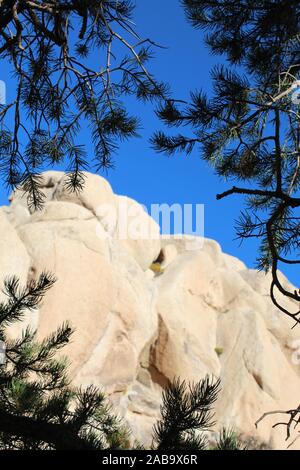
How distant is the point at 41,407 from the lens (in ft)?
6.15

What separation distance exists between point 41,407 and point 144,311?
21.5ft

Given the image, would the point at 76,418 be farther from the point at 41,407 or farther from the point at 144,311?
the point at 144,311

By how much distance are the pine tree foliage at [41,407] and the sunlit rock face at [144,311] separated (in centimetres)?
464

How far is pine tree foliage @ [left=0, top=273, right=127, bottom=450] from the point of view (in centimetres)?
140

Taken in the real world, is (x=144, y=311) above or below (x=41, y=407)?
above

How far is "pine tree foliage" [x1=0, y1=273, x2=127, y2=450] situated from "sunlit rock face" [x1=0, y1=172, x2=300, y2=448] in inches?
183

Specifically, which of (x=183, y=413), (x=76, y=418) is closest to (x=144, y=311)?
(x=76, y=418)

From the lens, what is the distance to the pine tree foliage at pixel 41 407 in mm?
1397

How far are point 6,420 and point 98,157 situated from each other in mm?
1370

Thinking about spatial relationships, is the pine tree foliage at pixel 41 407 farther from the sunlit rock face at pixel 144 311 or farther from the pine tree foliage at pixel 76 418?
the sunlit rock face at pixel 144 311

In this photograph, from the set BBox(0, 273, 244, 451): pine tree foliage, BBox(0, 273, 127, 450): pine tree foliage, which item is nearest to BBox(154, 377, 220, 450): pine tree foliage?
BBox(0, 273, 244, 451): pine tree foliage

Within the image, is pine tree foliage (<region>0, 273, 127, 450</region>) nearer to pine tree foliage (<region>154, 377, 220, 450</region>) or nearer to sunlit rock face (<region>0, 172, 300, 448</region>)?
pine tree foliage (<region>154, 377, 220, 450</region>)

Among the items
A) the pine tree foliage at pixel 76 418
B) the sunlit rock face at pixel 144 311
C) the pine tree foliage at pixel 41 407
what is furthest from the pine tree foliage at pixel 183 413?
the sunlit rock face at pixel 144 311

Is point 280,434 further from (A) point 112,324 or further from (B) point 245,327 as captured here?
(A) point 112,324
